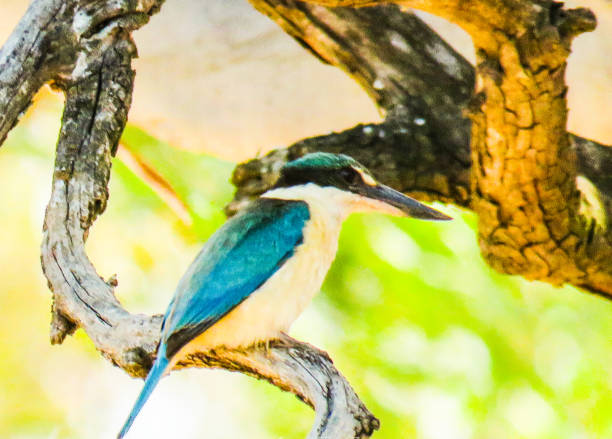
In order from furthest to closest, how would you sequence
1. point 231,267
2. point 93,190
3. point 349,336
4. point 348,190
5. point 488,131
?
point 349,336 → point 488,131 → point 93,190 → point 348,190 → point 231,267

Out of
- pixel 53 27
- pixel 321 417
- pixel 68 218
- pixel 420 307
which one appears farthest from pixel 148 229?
pixel 321 417

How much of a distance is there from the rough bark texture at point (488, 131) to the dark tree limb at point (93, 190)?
0.58 meters

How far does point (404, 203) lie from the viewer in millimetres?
2217

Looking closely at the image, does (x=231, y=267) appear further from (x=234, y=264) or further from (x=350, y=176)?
(x=350, y=176)

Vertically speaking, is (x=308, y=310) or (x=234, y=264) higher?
(x=234, y=264)

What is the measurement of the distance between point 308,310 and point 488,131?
1566 millimetres

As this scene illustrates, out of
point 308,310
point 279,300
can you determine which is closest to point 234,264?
point 279,300

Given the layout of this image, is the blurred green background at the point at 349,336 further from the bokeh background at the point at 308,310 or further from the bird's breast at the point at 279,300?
the bird's breast at the point at 279,300

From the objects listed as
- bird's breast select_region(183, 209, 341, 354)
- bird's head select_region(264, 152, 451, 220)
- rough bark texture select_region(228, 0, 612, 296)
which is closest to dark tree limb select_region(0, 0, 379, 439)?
bird's breast select_region(183, 209, 341, 354)

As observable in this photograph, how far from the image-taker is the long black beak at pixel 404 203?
221 cm

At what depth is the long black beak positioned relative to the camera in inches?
87.0

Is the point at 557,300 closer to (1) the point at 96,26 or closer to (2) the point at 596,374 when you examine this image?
(2) the point at 596,374

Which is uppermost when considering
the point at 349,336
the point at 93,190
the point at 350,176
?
the point at 350,176

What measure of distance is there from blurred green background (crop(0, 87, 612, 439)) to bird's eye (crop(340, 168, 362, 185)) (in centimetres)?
187
